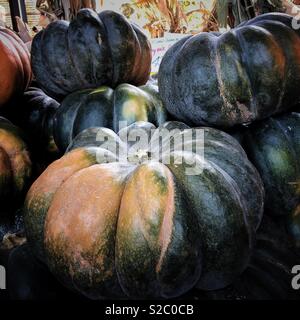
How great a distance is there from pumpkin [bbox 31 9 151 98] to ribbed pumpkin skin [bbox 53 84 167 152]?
0.07m

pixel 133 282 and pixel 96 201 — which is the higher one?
pixel 96 201

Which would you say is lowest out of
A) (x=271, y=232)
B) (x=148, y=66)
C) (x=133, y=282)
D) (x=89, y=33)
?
(x=271, y=232)

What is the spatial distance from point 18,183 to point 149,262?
0.75 meters

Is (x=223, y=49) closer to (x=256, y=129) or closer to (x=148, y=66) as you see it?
(x=256, y=129)

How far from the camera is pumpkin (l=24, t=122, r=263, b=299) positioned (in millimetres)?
758

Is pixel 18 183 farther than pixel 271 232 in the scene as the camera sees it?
Yes

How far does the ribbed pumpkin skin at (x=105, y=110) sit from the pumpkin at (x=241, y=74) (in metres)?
0.24

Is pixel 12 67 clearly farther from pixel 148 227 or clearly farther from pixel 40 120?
pixel 148 227

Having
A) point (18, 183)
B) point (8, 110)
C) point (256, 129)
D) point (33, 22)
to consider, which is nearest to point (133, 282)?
point (256, 129)

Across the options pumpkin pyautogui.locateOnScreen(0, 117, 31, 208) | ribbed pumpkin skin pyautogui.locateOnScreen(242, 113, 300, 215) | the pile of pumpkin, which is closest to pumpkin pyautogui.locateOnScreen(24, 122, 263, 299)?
the pile of pumpkin

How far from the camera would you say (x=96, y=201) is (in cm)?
80

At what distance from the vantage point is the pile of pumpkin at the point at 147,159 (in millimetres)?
781

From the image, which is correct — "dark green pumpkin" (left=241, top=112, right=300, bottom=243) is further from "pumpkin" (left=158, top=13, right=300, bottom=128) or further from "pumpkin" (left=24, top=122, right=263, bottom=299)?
"pumpkin" (left=24, top=122, right=263, bottom=299)

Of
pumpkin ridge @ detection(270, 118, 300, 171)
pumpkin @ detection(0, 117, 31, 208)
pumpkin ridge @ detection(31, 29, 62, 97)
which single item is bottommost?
pumpkin @ detection(0, 117, 31, 208)
